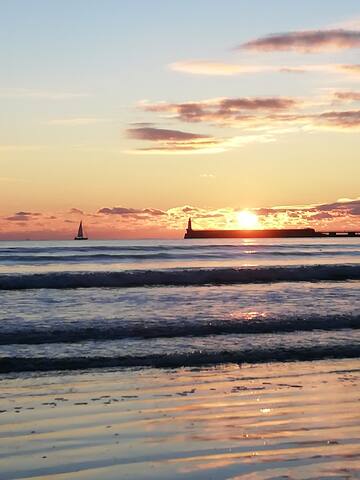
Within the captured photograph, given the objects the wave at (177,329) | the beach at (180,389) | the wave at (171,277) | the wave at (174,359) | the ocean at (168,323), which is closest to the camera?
the beach at (180,389)

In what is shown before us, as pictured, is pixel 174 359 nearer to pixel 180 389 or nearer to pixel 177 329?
pixel 180 389

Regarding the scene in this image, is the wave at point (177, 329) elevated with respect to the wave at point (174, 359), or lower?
lower

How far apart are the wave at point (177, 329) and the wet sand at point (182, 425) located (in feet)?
11.0

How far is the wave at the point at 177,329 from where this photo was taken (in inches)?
488

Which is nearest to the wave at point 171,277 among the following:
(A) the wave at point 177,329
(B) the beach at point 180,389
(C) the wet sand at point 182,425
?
(B) the beach at point 180,389

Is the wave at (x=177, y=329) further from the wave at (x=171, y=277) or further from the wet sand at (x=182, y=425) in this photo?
the wave at (x=171, y=277)

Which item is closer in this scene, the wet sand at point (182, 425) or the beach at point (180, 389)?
the wet sand at point (182, 425)

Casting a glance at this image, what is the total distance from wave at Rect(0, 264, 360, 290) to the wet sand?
54.6ft

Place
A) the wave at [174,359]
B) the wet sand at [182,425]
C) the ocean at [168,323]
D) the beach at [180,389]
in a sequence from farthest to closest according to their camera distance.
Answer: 1. the ocean at [168,323]
2. the wave at [174,359]
3. the beach at [180,389]
4. the wet sand at [182,425]

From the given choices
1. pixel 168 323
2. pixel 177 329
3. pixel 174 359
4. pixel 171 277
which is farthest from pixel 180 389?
pixel 171 277

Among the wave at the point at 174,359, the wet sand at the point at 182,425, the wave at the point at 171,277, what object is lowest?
the wave at the point at 171,277

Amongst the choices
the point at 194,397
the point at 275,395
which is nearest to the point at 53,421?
the point at 194,397

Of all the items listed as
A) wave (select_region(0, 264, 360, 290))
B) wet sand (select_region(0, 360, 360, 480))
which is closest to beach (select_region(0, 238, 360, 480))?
wet sand (select_region(0, 360, 360, 480))

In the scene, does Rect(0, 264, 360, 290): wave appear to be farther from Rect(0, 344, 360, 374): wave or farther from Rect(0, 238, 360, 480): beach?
Rect(0, 344, 360, 374): wave
